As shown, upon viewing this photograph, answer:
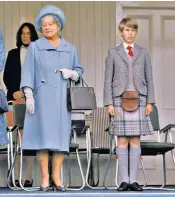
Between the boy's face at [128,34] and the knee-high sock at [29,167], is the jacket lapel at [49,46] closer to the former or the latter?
the boy's face at [128,34]

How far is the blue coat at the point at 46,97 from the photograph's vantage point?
6797 mm

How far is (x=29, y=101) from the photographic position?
674 cm

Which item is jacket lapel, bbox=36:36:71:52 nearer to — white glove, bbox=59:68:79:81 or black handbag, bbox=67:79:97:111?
white glove, bbox=59:68:79:81

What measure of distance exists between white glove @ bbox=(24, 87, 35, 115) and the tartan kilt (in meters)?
0.74

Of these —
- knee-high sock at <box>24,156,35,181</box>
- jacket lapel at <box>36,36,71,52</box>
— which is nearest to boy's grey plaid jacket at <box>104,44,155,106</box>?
jacket lapel at <box>36,36,71,52</box>

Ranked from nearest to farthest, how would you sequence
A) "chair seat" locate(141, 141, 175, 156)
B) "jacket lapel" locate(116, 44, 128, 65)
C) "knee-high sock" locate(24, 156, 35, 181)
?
"jacket lapel" locate(116, 44, 128, 65), "chair seat" locate(141, 141, 175, 156), "knee-high sock" locate(24, 156, 35, 181)

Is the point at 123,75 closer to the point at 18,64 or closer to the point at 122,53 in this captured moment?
the point at 122,53

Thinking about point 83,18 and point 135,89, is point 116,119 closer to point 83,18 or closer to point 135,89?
point 135,89

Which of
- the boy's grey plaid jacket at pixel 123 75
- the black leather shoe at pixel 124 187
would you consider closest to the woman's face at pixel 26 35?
the boy's grey plaid jacket at pixel 123 75

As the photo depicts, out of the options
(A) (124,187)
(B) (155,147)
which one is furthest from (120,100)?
(B) (155,147)

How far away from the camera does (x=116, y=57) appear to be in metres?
7.02

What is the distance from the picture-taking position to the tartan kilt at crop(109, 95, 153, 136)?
6.92 metres

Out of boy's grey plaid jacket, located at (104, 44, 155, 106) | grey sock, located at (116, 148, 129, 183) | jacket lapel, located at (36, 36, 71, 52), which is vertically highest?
jacket lapel, located at (36, 36, 71, 52)

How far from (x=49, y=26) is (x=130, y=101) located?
96 cm
